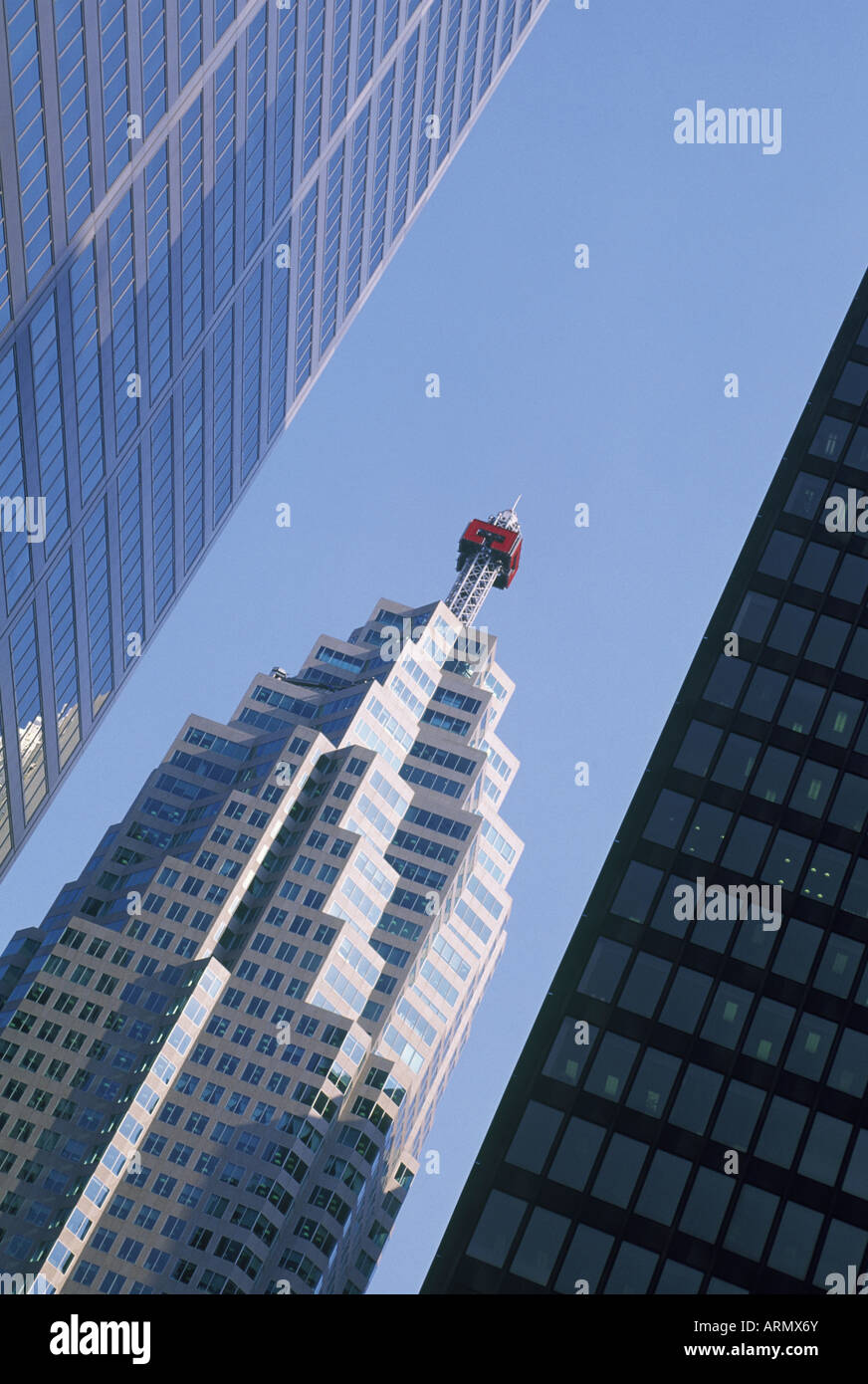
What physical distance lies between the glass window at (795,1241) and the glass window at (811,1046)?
466 centimetres

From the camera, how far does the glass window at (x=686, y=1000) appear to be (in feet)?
182

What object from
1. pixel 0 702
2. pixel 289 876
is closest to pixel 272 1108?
pixel 289 876

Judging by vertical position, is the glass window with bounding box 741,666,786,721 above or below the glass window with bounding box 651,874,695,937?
above

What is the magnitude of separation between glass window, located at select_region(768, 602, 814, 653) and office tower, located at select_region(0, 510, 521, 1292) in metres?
81.5

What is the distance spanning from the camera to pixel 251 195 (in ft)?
301

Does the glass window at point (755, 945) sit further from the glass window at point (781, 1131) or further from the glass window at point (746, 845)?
the glass window at point (781, 1131)

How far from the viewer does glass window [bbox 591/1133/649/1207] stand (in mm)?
52094

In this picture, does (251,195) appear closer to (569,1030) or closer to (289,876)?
(569,1030)

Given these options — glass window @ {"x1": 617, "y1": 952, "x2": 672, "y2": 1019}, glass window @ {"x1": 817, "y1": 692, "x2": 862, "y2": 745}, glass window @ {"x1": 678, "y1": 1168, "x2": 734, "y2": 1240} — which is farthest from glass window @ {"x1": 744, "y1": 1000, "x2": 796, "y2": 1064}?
glass window @ {"x1": 817, "y1": 692, "x2": 862, "y2": 745}

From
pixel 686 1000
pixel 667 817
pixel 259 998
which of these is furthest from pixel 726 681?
pixel 259 998

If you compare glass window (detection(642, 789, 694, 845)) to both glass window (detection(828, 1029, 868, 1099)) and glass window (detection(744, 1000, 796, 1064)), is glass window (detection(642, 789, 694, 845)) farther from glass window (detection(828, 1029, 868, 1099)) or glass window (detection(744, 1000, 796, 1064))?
glass window (detection(828, 1029, 868, 1099))
